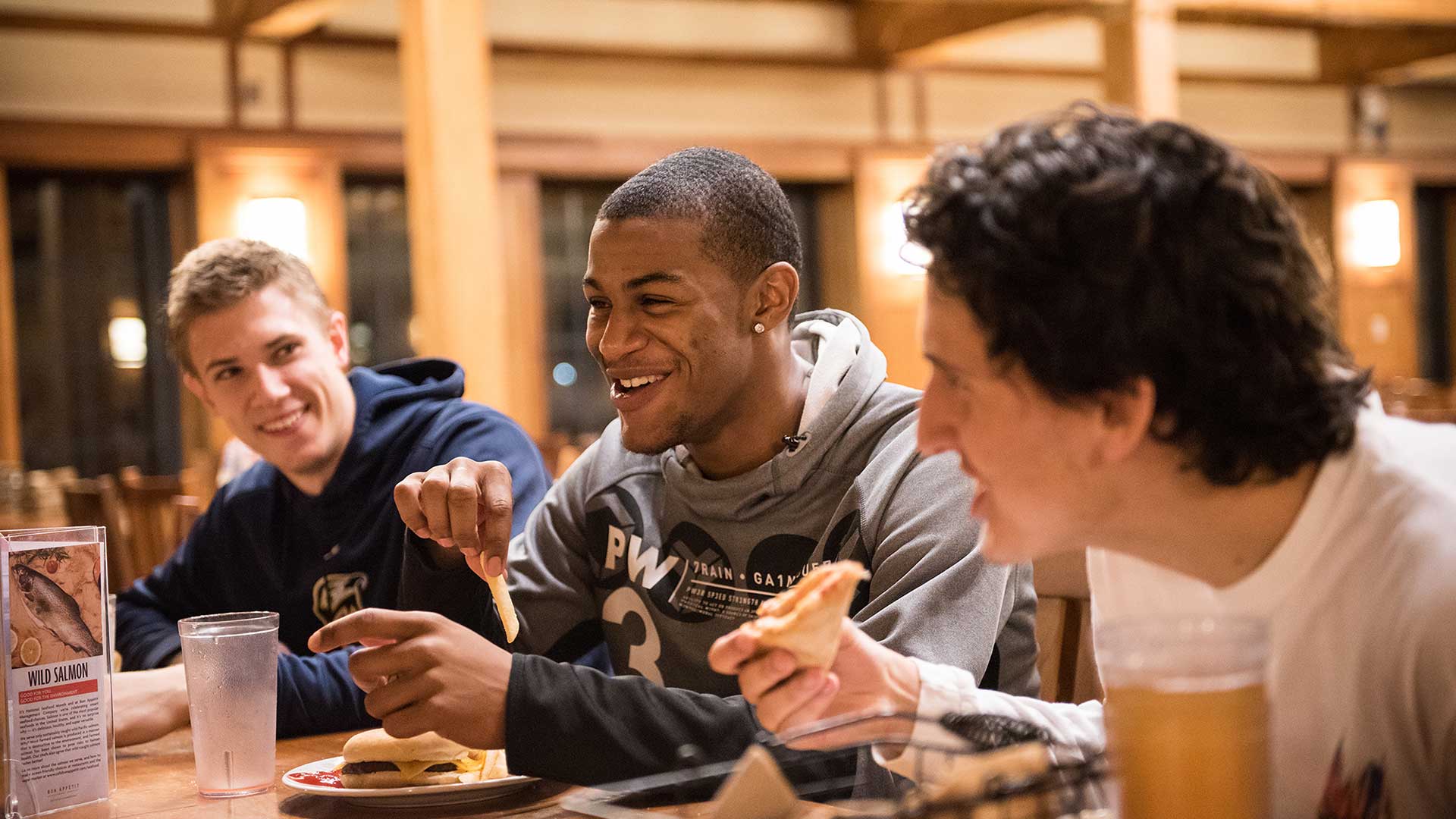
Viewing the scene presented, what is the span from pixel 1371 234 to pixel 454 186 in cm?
749

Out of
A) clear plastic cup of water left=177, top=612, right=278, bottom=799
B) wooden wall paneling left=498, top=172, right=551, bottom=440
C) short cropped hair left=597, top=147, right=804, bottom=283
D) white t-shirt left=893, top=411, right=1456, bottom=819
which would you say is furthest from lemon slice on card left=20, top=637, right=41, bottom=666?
wooden wall paneling left=498, top=172, right=551, bottom=440

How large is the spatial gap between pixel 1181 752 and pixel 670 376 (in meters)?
1.06

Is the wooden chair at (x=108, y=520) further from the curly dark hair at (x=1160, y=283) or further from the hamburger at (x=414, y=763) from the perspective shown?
the curly dark hair at (x=1160, y=283)

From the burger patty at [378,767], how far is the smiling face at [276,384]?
1.03 metres

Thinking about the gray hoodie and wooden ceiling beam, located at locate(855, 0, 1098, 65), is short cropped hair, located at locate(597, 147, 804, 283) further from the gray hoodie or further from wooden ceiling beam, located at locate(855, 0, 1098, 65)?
wooden ceiling beam, located at locate(855, 0, 1098, 65)

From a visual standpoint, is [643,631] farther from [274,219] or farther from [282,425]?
[274,219]

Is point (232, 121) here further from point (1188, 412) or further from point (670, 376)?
point (1188, 412)

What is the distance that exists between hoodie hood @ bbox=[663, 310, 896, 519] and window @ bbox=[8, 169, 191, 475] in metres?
5.95

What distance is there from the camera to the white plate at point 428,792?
1.32 meters

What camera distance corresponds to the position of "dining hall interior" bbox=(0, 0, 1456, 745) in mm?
5723

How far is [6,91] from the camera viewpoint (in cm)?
665

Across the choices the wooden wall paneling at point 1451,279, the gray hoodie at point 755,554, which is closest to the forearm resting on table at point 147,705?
the gray hoodie at point 755,554

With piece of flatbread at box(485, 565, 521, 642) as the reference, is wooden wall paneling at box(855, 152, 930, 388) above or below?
above

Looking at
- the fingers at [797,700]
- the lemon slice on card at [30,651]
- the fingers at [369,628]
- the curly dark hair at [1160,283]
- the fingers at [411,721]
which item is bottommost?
the fingers at [411,721]
